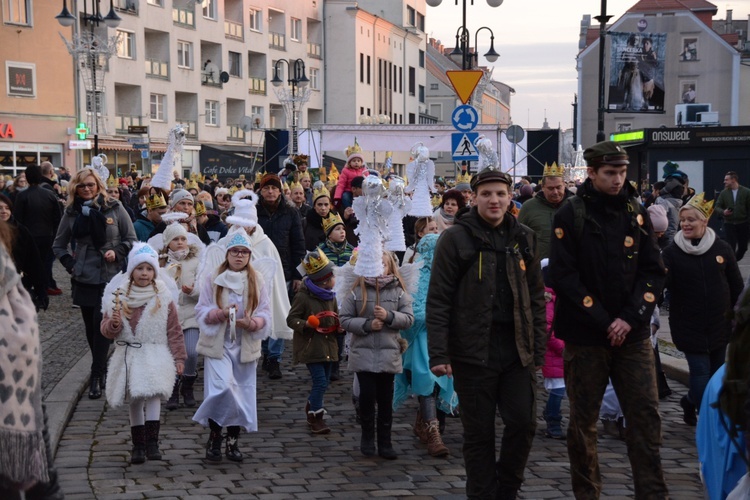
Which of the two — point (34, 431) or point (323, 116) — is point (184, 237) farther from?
point (323, 116)

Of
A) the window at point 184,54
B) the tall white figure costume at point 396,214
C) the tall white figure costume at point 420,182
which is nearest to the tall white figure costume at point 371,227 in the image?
the tall white figure costume at point 396,214

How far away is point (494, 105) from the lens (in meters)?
144

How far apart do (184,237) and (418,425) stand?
305 centimetres

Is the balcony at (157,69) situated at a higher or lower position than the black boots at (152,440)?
higher

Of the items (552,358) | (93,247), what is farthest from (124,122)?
(552,358)

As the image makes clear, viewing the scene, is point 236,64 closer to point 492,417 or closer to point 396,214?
point 396,214

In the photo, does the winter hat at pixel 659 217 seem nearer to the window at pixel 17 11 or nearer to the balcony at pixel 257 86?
the window at pixel 17 11

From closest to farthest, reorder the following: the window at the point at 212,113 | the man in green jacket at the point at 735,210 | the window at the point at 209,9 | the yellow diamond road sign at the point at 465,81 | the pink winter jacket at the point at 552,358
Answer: the pink winter jacket at the point at 552,358
the yellow diamond road sign at the point at 465,81
the man in green jacket at the point at 735,210
the window at the point at 209,9
the window at the point at 212,113

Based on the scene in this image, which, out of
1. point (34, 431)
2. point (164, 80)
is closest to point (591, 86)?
point (164, 80)

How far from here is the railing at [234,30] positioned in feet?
193

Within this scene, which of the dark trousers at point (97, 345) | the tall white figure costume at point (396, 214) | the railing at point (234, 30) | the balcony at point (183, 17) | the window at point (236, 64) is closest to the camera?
the dark trousers at point (97, 345)

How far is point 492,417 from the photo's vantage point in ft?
19.6

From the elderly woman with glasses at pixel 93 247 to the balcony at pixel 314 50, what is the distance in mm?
60028

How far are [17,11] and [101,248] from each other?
37.1 m
